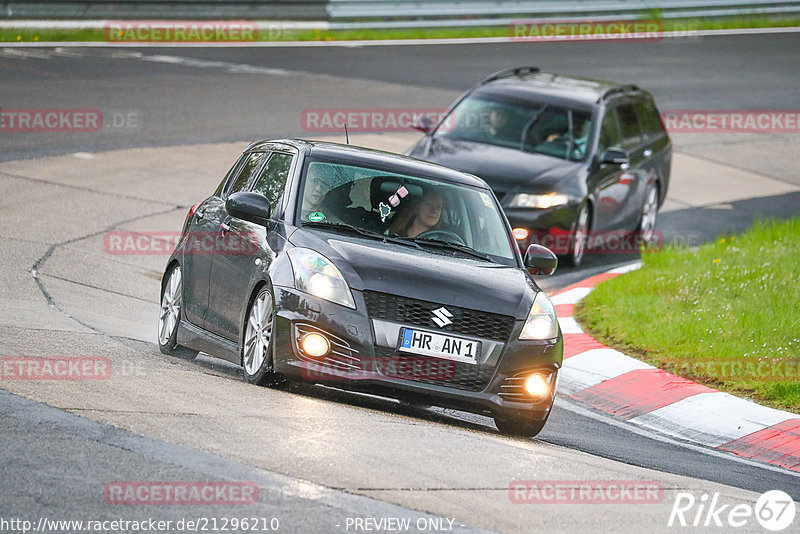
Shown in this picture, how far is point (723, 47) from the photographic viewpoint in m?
32.8

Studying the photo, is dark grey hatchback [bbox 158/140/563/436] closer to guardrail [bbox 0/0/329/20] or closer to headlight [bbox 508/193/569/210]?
headlight [bbox 508/193/569/210]

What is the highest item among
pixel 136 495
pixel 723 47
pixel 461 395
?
pixel 136 495

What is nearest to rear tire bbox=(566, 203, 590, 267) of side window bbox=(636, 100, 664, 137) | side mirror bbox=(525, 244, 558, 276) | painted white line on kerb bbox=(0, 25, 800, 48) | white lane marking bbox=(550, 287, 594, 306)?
white lane marking bbox=(550, 287, 594, 306)

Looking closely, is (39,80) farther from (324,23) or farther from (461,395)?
(461,395)

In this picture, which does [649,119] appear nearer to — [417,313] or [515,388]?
[515,388]

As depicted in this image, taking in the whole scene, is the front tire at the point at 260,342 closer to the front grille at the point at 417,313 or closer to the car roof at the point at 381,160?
the front grille at the point at 417,313

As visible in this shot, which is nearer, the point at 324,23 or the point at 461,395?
the point at 461,395

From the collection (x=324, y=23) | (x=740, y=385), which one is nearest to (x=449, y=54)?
(x=324, y=23)

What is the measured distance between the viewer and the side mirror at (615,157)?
15477mm

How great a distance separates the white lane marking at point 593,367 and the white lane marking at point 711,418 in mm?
795

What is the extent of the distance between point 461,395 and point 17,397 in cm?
247

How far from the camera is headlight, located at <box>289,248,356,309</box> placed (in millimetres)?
7785

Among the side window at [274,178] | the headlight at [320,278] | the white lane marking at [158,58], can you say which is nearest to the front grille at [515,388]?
the headlight at [320,278]

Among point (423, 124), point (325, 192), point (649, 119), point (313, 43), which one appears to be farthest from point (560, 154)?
point (313, 43)
